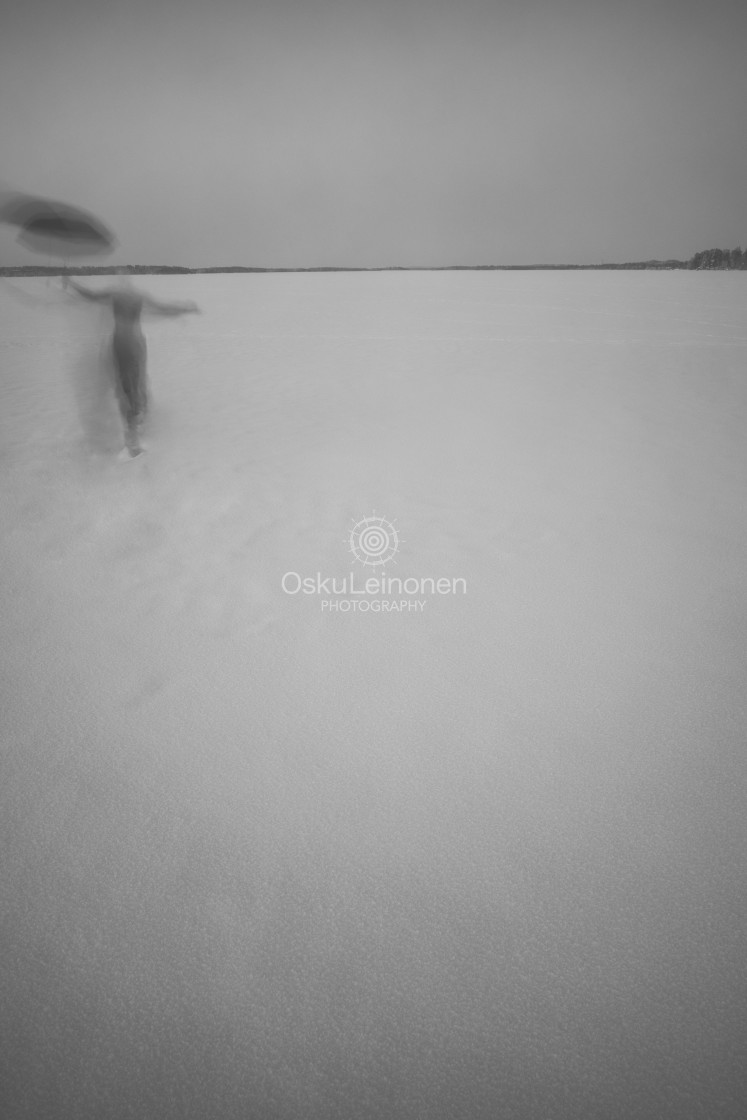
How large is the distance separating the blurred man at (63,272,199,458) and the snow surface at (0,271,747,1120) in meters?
0.91

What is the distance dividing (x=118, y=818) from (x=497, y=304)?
1115 inches

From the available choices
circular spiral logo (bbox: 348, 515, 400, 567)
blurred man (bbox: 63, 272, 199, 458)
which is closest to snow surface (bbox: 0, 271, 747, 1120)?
circular spiral logo (bbox: 348, 515, 400, 567)

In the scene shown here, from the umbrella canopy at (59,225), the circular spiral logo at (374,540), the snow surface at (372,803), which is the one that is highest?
the umbrella canopy at (59,225)

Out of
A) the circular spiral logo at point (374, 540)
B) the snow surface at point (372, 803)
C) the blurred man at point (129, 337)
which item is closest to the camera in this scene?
the snow surface at point (372, 803)

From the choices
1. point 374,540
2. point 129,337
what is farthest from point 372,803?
point 129,337

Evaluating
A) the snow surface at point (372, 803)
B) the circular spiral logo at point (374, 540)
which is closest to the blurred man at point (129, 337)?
the snow surface at point (372, 803)

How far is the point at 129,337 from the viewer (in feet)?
16.3

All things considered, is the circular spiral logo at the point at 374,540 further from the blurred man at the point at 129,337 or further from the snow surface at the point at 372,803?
the blurred man at the point at 129,337

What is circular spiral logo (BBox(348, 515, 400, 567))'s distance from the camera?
3.87 meters

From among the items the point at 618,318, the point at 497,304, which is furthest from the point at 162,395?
the point at 497,304

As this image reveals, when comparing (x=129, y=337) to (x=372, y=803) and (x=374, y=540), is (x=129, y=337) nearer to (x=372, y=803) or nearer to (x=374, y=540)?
(x=374, y=540)

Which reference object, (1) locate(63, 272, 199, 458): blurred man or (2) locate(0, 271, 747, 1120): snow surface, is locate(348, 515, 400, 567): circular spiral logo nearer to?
(2) locate(0, 271, 747, 1120): snow surface

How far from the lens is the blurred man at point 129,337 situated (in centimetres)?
476

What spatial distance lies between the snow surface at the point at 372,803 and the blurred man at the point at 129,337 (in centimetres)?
91
